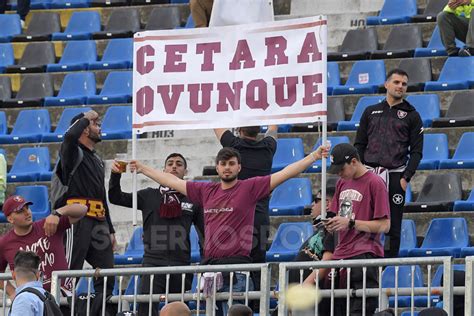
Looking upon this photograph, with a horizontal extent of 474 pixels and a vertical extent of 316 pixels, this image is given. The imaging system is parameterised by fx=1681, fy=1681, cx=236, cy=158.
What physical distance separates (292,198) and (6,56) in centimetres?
580

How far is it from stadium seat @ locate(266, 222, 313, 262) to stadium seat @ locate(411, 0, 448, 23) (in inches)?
169

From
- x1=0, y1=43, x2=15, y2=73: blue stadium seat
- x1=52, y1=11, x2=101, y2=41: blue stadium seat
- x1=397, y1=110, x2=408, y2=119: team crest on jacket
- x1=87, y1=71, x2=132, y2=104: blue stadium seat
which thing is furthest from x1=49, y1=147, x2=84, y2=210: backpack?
x1=52, y1=11, x2=101, y2=41: blue stadium seat

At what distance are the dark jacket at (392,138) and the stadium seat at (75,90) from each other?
6001 millimetres

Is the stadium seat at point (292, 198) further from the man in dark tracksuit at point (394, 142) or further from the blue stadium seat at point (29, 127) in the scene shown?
the blue stadium seat at point (29, 127)

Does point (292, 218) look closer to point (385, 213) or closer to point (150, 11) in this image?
point (385, 213)

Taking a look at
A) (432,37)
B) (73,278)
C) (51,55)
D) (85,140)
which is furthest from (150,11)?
(73,278)

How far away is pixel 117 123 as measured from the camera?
18828 mm

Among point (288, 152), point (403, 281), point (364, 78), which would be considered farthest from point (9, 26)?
point (403, 281)

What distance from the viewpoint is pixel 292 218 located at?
645 inches

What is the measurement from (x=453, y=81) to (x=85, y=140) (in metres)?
4.99

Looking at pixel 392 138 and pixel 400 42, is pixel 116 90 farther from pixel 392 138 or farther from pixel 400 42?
pixel 392 138

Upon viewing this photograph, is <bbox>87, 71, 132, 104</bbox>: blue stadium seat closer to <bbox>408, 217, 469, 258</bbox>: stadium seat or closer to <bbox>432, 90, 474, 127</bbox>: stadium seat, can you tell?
<bbox>432, 90, 474, 127</bbox>: stadium seat

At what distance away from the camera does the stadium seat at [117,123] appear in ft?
61.0

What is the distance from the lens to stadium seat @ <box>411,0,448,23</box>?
19344 mm
